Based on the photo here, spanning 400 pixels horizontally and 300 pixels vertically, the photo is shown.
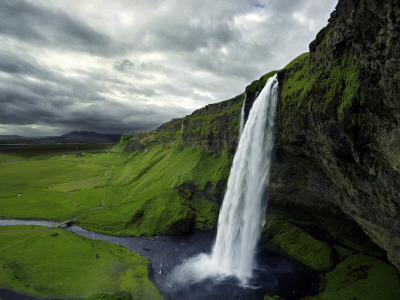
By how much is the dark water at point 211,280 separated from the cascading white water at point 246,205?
2.36 m

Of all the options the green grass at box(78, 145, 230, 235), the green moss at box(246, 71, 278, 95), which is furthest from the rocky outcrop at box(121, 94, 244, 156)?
the green moss at box(246, 71, 278, 95)

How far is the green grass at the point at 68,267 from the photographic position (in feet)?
100

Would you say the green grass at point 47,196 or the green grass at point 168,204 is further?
the green grass at point 47,196

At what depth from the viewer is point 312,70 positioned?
31.0 meters

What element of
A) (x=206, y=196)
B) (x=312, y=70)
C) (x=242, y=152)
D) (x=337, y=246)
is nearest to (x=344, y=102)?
(x=312, y=70)

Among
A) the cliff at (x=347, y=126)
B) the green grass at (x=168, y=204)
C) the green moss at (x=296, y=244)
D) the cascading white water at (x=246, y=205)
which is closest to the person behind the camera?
the cliff at (x=347, y=126)

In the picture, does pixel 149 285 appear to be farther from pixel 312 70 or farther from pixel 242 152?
pixel 312 70

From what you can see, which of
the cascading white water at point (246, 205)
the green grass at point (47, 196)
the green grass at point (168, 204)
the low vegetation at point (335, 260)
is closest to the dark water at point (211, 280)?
the low vegetation at point (335, 260)

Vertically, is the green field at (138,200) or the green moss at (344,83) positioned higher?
the green moss at (344,83)

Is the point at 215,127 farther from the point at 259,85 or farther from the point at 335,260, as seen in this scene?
the point at 335,260

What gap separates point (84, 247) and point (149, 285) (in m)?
19.7

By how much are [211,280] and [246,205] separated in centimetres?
1524

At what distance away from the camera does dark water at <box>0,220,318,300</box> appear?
29500mm

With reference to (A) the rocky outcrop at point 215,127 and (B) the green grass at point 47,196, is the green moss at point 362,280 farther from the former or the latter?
(B) the green grass at point 47,196
